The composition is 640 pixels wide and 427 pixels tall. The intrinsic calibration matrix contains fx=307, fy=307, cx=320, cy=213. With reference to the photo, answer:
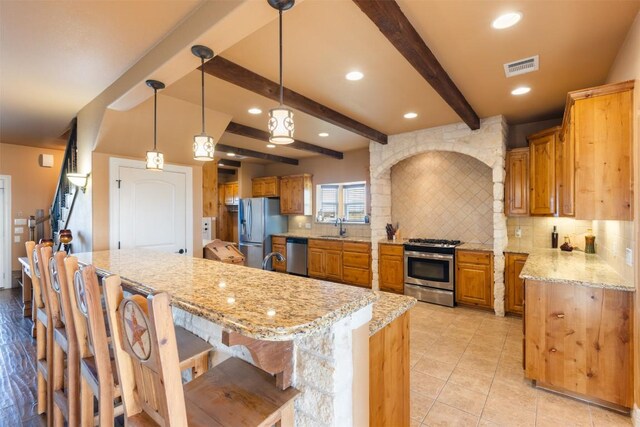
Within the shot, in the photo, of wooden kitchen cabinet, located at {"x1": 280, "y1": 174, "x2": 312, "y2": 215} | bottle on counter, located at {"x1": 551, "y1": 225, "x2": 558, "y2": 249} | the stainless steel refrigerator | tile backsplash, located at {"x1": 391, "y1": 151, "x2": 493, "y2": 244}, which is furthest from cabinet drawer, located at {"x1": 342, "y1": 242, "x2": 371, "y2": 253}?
bottle on counter, located at {"x1": 551, "y1": 225, "x2": 558, "y2": 249}

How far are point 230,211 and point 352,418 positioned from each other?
7563 millimetres

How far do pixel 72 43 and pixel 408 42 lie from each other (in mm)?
2406

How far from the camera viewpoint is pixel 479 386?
2.53 meters

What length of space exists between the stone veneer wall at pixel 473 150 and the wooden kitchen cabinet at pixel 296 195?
1.92m

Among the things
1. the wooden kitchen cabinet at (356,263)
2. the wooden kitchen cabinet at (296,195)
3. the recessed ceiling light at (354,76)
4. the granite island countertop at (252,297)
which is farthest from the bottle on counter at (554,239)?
the wooden kitchen cabinet at (296,195)

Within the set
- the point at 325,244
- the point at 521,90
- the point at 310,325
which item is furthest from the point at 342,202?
the point at 310,325

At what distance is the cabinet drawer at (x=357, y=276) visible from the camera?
18.1 feet

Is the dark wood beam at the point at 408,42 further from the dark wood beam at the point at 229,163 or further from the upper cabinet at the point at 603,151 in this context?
the dark wood beam at the point at 229,163

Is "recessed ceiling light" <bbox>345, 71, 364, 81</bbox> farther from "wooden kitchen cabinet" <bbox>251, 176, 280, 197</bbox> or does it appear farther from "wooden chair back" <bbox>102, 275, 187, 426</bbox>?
"wooden kitchen cabinet" <bbox>251, 176, 280, 197</bbox>

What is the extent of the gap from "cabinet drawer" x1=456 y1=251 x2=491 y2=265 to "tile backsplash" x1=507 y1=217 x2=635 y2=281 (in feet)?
2.13

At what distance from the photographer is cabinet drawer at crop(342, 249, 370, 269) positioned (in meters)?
5.53

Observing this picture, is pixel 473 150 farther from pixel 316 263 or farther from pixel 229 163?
pixel 229 163

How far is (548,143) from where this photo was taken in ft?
12.2

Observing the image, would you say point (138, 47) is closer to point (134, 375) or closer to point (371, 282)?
point (134, 375)
